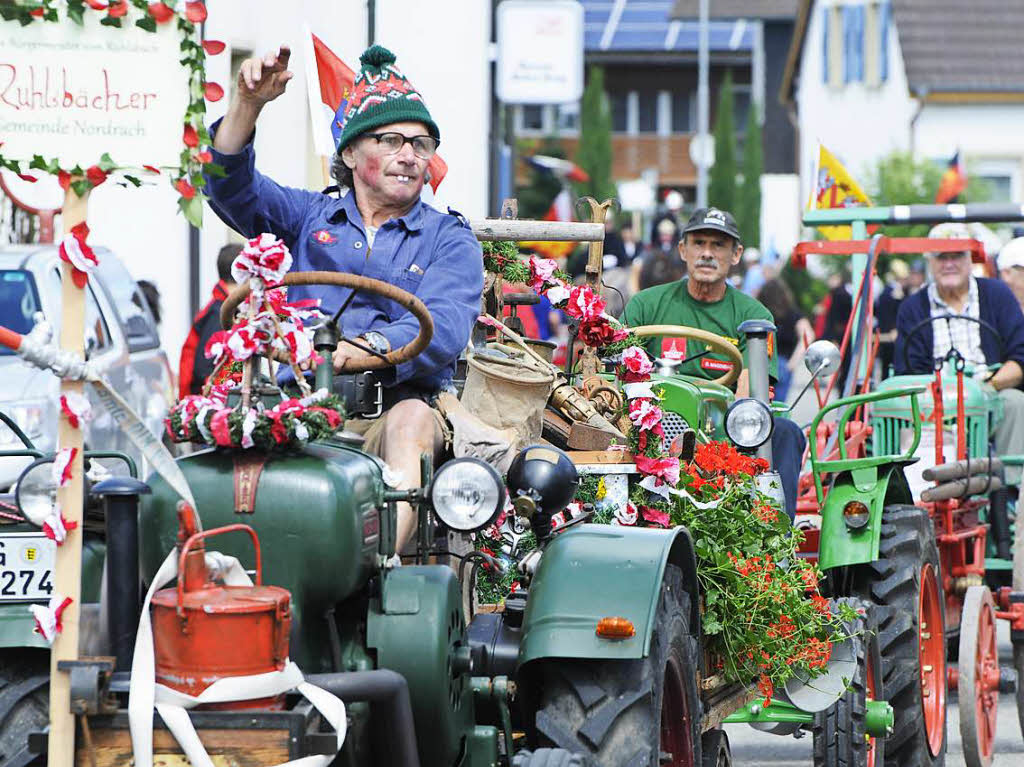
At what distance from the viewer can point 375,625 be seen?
511cm

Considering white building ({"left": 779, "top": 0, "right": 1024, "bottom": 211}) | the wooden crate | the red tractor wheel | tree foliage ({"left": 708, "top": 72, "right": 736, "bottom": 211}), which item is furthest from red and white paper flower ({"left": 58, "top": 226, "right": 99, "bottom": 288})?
tree foliage ({"left": 708, "top": 72, "right": 736, "bottom": 211})

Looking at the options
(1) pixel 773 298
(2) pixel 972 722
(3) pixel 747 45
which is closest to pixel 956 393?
(2) pixel 972 722

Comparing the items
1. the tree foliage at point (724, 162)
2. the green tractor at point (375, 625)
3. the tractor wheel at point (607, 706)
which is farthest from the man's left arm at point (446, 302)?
the tree foliage at point (724, 162)

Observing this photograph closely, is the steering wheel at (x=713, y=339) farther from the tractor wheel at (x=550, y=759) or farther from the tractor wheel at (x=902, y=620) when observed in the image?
the tractor wheel at (x=550, y=759)

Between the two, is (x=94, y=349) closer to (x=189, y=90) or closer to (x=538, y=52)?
(x=189, y=90)

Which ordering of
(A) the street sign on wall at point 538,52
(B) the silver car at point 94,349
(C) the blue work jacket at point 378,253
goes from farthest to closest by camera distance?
(A) the street sign on wall at point 538,52 → (B) the silver car at point 94,349 → (C) the blue work jacket at point 378,253

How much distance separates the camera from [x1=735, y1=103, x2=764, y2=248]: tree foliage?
6975 cm

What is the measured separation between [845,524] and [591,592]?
3.16 metres

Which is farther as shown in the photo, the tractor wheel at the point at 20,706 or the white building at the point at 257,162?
the white building at the point at 257,162

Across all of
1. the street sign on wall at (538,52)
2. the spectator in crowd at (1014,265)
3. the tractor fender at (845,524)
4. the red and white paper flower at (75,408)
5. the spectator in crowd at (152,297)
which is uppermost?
the street sign on wall at (538,52)

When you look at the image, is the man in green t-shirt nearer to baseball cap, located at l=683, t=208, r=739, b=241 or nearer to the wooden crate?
baseball cap, located at l=683, t=208, r=739, b=241

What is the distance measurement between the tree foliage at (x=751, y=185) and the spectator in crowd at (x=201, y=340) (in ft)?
179

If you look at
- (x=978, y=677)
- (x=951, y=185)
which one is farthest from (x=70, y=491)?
(x=951, y=185)

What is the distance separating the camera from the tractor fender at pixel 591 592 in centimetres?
533
